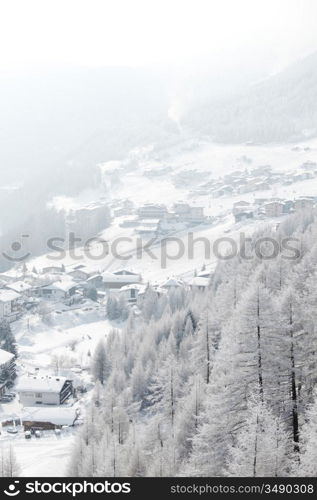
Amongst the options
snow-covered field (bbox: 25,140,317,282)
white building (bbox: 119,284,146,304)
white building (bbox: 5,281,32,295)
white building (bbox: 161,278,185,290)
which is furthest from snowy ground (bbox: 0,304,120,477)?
snow-covered field (bbox: 25,140,317,282)

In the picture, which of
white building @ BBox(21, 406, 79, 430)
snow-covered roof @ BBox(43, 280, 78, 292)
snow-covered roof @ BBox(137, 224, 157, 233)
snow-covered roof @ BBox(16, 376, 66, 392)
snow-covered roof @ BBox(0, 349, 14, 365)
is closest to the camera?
Answer: white building @ BBox(21, 406, 79, 430)

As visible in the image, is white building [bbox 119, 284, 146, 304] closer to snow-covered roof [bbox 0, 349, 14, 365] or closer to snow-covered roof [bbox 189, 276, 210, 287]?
snow-covered roof [bbox 189, 276, 210, 287]

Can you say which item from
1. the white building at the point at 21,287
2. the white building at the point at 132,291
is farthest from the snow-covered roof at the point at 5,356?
the white building at the point at 21,287

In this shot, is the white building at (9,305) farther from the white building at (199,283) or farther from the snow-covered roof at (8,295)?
the white building at (199,283)

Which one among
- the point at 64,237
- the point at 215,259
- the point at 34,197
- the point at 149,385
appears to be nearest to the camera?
the point at 149,385
